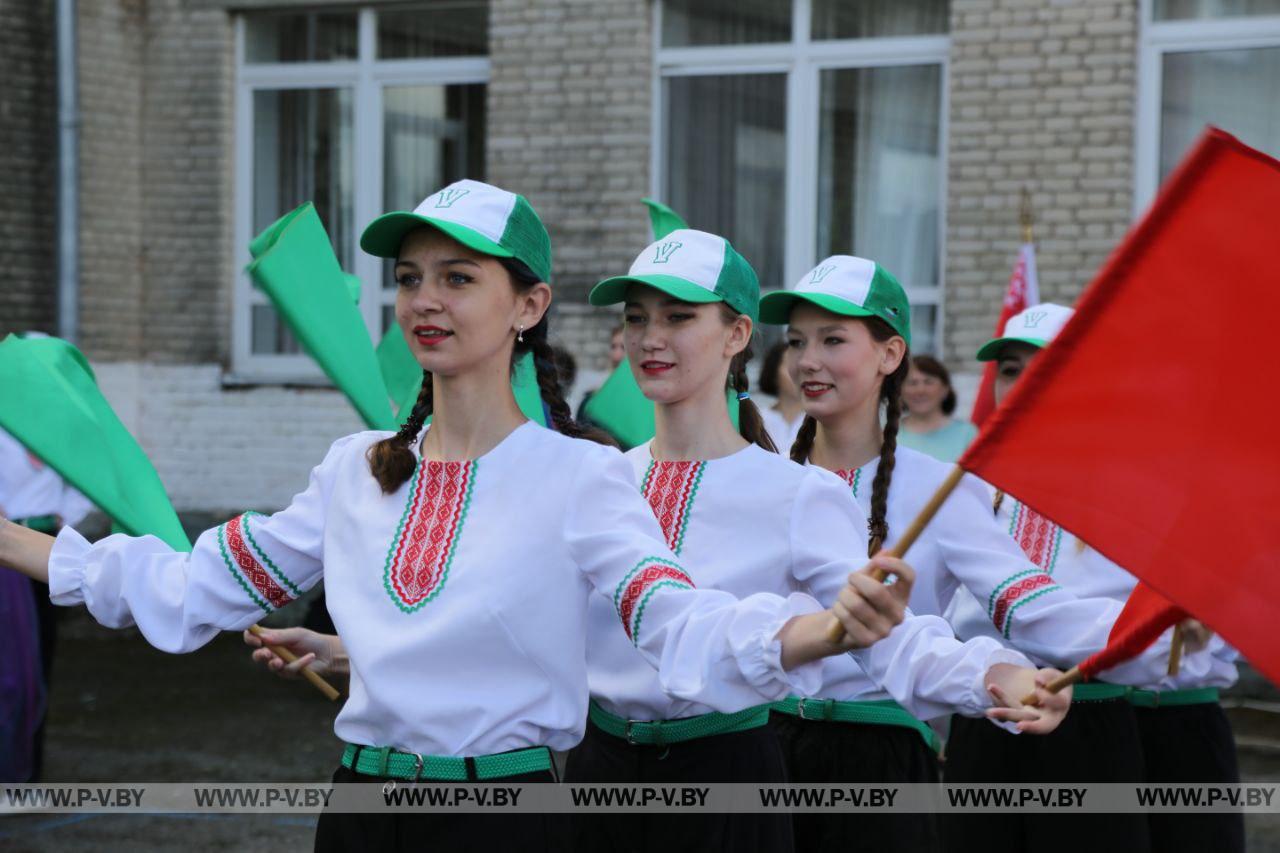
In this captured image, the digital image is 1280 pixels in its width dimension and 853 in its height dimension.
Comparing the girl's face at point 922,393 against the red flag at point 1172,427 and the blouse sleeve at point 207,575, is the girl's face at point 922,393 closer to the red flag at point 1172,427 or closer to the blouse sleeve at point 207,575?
the blouse sleeve at point 207,575

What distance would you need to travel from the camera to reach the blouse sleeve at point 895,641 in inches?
111

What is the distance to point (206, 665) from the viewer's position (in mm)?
9820

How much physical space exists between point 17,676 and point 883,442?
12.4 feet

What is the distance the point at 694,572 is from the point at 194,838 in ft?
11.9

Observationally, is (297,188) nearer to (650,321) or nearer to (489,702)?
(650,321)

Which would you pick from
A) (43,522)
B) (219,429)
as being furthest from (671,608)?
(219,429)

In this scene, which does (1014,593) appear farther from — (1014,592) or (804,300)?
(804,300)

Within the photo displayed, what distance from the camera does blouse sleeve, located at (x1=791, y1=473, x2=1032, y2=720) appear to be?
9.26 feet

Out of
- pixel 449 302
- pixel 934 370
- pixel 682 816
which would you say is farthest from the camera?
pixel 934 370

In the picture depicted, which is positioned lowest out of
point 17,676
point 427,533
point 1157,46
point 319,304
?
point 17,676

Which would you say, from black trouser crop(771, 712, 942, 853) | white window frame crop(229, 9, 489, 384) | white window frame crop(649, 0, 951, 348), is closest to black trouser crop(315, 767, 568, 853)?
black trouser crop(771, 712, 942, 853)

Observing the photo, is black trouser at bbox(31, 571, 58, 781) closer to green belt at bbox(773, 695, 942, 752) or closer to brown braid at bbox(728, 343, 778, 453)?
brown braid at bbox(728, 343, 778, 453)

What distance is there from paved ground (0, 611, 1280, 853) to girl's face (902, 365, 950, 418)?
2.15 metres

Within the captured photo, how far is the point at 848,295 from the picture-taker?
153 inches
